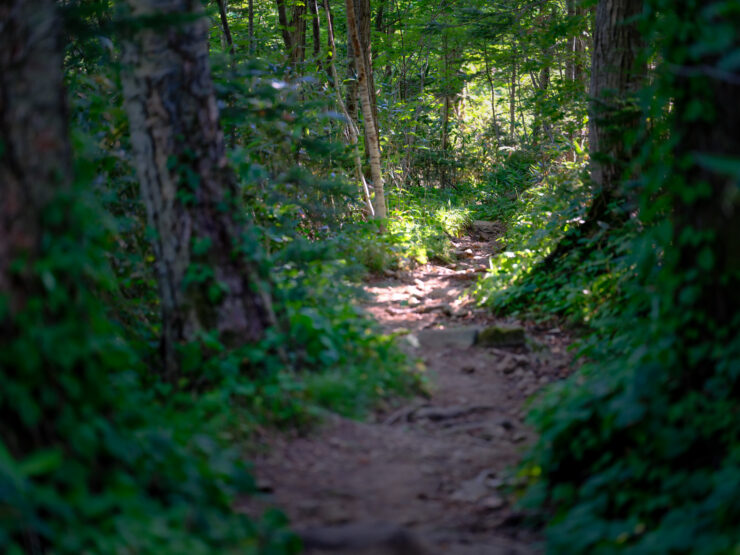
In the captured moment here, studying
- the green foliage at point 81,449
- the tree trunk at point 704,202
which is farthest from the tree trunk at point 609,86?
the green foliage at point 81,449

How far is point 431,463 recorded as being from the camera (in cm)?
405

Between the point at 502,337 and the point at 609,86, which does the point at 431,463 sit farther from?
the point at 609,86

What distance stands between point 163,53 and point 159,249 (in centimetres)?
142

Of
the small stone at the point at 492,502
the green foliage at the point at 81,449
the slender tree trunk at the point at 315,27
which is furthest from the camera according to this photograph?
the slender tree trunk at the point at 315,27

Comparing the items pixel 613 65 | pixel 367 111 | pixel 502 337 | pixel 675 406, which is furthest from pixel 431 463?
pixel 367 111

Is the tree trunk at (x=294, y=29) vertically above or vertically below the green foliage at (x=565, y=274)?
above

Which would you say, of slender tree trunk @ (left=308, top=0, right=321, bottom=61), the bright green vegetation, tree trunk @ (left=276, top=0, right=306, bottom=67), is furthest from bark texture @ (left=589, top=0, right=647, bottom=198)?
tree trunk @ (left=276, top=0, right=306, bottom=67)

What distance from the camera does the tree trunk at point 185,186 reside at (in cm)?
434

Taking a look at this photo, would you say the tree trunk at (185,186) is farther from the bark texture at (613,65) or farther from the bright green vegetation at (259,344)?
the bark texture at (613,65)

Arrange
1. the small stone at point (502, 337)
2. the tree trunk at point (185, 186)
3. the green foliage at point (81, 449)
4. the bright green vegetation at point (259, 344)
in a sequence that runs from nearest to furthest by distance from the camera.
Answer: the green foliage at point (81, 449), the bright green vegetation at point (259, 344), the tree trunk at point (185, 186), the small stone at point (502, 337)

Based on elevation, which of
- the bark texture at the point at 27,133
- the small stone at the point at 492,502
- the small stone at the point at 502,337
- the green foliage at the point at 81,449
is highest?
the bark texture at the point at 27,133

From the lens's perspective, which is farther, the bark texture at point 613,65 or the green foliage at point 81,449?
the bark texture at point 613,65

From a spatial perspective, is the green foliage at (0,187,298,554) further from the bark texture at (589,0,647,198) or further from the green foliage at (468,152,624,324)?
the bark texture at (589,0,647,198)

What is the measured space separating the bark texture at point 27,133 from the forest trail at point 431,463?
1720mm
